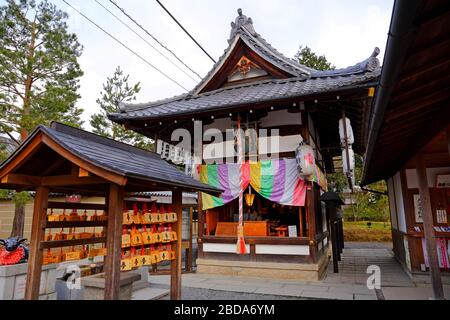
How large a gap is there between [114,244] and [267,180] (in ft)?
17.8

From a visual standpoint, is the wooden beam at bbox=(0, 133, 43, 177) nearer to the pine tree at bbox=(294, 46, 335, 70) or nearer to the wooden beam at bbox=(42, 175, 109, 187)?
the wooden beam at bbox=(42, 175, 109, 187)

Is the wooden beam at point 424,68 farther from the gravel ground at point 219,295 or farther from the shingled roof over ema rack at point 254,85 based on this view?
the gravel ground at point 219,295

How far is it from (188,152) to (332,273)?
644 centimetres

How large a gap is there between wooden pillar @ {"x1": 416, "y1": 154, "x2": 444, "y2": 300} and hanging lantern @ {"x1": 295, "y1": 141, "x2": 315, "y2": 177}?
248 cm

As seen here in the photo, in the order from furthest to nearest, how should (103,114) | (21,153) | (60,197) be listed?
(103,114)
(60,197)
(21,153)

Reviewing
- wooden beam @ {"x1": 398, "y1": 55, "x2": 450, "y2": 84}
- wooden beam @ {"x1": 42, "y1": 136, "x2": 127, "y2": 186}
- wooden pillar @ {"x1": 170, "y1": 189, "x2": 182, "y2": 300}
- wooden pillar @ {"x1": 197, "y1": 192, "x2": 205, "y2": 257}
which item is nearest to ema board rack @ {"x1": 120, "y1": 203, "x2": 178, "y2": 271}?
wooden pillar @ {"x1": 170, "y1": 189, "x2": 182, "y2": 300}

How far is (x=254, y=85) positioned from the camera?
33.5 feet

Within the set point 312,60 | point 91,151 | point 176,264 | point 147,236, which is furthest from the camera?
point 312,60

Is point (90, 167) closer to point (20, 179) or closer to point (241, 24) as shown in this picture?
point (20, 179)

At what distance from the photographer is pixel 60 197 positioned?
16.5 meters

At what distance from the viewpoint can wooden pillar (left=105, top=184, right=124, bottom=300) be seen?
3.54m

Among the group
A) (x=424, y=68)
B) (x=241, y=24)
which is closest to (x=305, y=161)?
(x=424, y=68)
